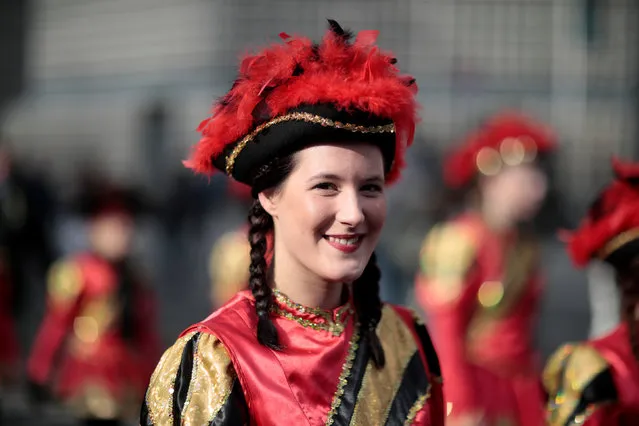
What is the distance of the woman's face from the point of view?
3.15 meters

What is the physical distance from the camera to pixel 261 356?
3.13 meters

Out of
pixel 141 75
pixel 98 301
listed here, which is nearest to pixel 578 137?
pixel 141 75

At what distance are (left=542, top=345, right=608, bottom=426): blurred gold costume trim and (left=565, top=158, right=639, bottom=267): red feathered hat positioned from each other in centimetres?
35

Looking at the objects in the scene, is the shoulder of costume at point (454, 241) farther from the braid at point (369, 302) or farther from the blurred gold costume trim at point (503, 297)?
the braid at point (369, 302)

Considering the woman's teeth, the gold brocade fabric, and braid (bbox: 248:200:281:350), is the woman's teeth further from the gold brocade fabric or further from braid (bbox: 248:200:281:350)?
the gold brocade fabric

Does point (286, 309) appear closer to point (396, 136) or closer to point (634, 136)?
point (396, 136)

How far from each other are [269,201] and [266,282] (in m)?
0.24

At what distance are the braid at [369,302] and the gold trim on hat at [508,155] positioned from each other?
11.1ft

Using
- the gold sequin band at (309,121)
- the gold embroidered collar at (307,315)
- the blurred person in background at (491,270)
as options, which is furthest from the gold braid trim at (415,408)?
the blurred person in background at (491,270)

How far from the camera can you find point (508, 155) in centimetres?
682

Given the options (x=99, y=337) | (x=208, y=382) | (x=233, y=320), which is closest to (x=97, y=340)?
(x=99, y=337)

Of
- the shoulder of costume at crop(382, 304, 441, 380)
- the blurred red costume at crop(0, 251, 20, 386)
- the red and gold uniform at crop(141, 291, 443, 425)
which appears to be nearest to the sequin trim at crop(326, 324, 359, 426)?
the red and gold uniform at crop(141, 291, 443, 425)

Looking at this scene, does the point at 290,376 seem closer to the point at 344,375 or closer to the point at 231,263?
the point at 344,375

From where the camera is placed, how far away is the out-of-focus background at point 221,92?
1548 cm
